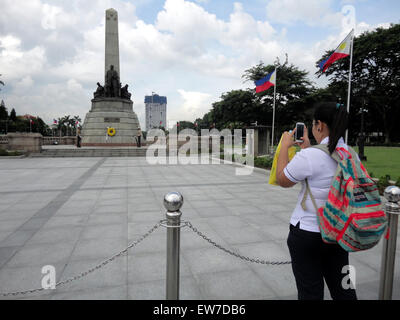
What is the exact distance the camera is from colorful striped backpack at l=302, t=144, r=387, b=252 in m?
1.75

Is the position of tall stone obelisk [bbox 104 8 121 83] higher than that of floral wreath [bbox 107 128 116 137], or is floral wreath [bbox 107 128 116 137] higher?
tall stone obelisk [bbox 104 8 121 83]

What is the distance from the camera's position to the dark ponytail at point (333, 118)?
6.23 ft

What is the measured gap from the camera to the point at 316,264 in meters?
2.00

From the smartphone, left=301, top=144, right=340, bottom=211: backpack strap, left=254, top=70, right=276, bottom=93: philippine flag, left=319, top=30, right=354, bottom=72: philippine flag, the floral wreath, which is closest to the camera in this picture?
left=301, top=144, right=340, bottom=211: backpack strap

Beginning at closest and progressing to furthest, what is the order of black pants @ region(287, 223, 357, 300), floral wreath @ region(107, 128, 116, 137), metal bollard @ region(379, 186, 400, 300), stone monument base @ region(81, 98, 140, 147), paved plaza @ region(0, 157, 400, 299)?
black pants @ region(287, 223, 357, 300), metal bollard @ region(379, 186, 400, 300), paved plaza @ region(0, 157, 400, 299), floral wreath @ region(107, 128, 116, 137), stone monument base @ region(81, 98, 140, 147)

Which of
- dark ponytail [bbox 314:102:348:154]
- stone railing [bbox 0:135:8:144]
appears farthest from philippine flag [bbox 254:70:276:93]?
stone railing [bbox 0:135:8:144]

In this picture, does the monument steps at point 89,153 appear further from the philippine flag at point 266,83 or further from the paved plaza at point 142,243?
the paved plaza at point 142,243

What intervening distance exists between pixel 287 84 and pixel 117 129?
21412 millimetres

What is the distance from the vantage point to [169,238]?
7.27 feet

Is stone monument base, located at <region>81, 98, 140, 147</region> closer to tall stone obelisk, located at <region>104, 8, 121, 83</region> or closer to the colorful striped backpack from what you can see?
tall stone obelisk, located at <region>104, 8, 121, 83</region>

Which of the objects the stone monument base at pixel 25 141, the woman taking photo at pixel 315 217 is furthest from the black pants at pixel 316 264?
the stone monument base at pixel 25 141

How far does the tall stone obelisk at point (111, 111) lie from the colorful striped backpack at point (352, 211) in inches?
1119

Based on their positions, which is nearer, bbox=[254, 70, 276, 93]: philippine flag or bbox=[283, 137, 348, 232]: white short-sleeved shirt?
bbox=[283, 137, 348, 232]: white short-sleeved shirt

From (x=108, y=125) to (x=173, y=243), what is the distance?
28.6 m
